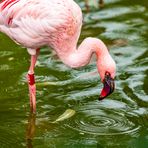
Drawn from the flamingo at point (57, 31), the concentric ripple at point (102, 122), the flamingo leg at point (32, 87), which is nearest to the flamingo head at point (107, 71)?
the flamingo at point (57, 31)

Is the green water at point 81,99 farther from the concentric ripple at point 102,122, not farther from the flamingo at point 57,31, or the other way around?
the flamingo at point 57,31

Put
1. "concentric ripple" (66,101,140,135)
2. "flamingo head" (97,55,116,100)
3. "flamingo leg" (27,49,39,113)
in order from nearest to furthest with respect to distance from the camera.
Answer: "flamingo head" (97,55,116,100) < "concentric ripple" (66,101,140,135) < "flamingo leg" (27,49,39,113)

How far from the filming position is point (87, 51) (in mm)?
6680

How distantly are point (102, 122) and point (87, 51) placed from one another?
85cm

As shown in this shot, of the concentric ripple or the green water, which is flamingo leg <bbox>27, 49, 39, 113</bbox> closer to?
the green water

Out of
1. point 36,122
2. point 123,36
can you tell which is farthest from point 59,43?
point 123,36

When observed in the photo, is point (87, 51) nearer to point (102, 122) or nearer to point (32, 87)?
point (102, 122)

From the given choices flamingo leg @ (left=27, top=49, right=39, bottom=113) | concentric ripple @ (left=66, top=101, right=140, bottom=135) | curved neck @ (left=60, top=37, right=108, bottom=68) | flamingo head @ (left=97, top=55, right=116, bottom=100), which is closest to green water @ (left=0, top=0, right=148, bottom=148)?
concentric ripple @ (left=66, top=101, right=140, bottom=135)

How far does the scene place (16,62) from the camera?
877 centimetres

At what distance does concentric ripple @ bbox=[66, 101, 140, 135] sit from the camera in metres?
6.68

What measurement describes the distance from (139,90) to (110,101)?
1.73 feet

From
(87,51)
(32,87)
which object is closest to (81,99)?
(32,87)

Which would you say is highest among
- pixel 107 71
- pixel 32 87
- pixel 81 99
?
pixel 107 71

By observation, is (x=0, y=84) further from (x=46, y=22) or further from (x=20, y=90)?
(x=46, y=22)
